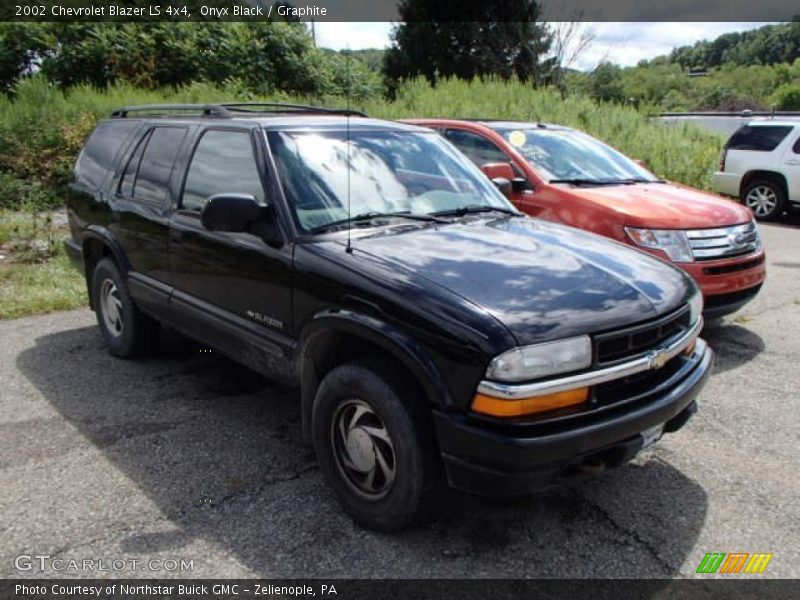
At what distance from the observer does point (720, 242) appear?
17.1 feet

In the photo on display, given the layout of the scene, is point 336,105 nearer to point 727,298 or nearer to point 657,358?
point 727,298

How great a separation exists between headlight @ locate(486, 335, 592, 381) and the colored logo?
3.26 feet

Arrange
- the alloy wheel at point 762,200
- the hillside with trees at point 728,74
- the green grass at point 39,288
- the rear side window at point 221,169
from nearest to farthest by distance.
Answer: the rear side window at point 221,169 → the green grass at point 39,288 → the alloy wheel at point 762,200 → the hillside with trees at point 728,74

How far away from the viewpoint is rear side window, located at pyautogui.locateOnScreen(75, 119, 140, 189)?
5.03 meters

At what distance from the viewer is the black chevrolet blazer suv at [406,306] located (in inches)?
99.3

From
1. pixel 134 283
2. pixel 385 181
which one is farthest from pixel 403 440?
pixel 134 283

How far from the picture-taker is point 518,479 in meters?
2.48

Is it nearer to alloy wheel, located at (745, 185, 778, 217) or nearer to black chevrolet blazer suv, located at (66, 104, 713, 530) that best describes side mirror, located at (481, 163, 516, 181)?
black chevrolet blazer suv, located at (66, 104, 713, 530)

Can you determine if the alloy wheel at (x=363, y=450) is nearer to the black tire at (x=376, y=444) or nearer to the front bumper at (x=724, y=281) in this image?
the black tire at (x=376, y=444)

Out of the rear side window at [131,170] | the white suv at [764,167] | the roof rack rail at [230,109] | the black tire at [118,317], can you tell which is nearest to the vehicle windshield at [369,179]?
the roof rack rail at [230,109]

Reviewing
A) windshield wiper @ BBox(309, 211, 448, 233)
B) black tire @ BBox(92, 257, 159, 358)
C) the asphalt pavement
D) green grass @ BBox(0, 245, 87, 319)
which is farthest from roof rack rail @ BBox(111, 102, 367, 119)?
green grass @ BBox(0, 245, 87, 319)

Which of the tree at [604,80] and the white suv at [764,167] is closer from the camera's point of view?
the white suv at [764,167]

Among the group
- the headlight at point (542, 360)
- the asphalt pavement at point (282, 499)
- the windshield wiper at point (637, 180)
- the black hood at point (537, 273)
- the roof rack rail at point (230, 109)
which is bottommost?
the asphalt pavement at point (282, 499)

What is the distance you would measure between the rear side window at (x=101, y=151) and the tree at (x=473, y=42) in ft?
60.9
